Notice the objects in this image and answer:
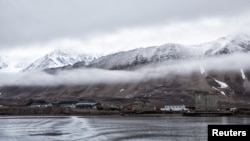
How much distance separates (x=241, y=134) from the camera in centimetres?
2767

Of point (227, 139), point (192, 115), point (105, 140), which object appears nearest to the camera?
point (227, 139)

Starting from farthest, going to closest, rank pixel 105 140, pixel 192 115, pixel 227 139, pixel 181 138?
pixel 192 115 < pixel 181 138 < pixel 105 140 < pixel 227 139

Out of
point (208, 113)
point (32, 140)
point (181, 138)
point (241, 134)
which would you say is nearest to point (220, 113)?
point (208, 113)

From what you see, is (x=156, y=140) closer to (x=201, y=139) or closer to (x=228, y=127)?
(x=201, y=139)

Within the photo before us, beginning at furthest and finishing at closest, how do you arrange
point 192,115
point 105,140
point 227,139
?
point 192,115
point 105,140
point 227,139

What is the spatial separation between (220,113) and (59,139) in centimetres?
13193

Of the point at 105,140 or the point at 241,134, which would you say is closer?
the point at 241,134

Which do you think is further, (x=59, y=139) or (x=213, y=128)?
(x=59, y=139)

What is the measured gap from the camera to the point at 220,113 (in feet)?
646

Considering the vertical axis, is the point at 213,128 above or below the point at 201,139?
above

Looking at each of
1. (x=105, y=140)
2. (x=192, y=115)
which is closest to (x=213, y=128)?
(x=105, y=140)

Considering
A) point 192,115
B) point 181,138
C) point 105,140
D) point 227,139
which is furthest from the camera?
point 192,115

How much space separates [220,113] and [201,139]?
124 meters

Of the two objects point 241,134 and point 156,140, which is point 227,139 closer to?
point 241,134
